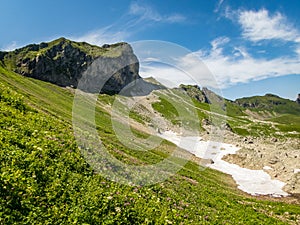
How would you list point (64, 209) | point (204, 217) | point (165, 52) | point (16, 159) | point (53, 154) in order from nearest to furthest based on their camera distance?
1. point (64, 209)
2. point (16, 159)
3. point (53, 154)
4. point (204, 217)
5. point (165, 52)

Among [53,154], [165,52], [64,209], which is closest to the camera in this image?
[64,209]

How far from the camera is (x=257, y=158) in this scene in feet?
270

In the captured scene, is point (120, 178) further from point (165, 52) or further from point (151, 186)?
point (165, 52)

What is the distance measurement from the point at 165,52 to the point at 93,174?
12.1m

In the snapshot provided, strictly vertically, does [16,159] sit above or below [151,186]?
above

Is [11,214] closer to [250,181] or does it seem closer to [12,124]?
[12,124]

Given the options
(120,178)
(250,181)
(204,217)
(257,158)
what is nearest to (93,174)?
(120,178)

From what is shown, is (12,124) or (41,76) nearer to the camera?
(12,124)

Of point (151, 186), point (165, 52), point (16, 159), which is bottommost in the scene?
point (151, 186)

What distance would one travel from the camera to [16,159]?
12.9 meters

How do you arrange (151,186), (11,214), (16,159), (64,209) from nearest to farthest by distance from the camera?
(11,214) → (64,209) → (16,159) → (151,186)

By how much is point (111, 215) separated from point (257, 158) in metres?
79.1

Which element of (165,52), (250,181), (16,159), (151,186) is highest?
(165,52)

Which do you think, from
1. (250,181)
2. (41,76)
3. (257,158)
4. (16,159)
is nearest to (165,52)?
(16,159)
